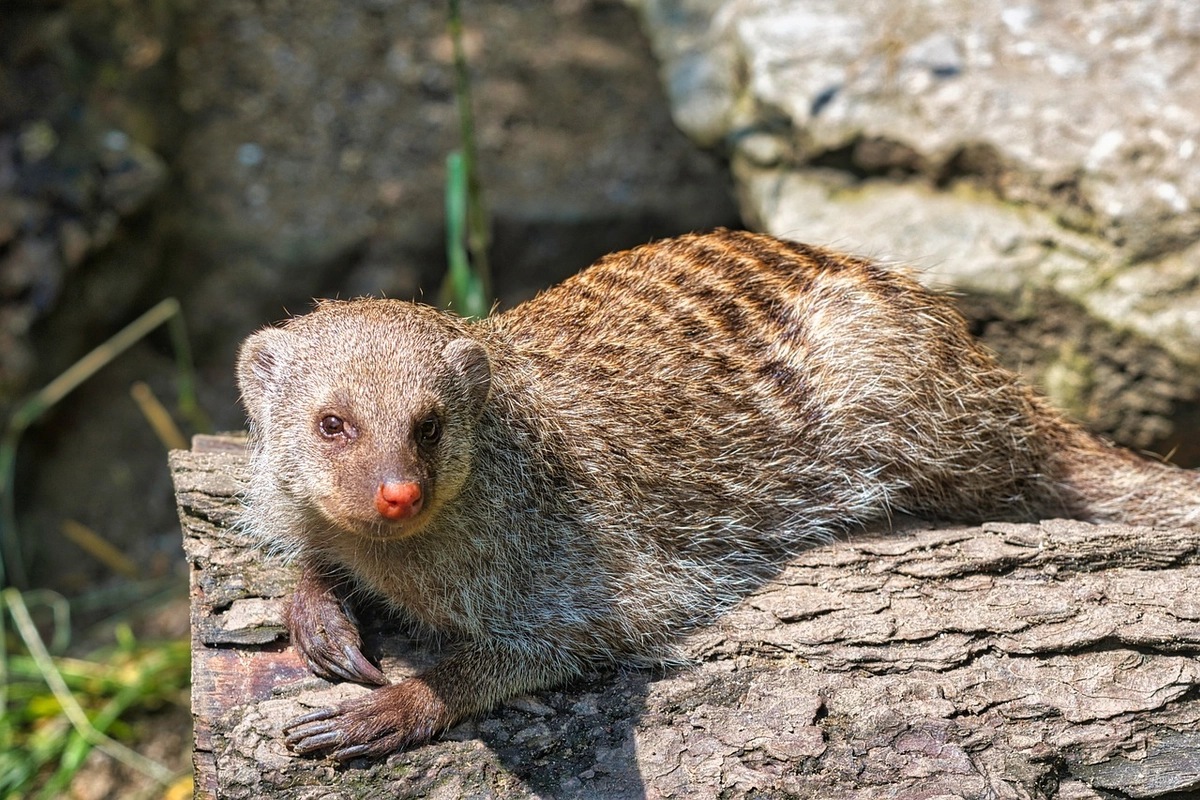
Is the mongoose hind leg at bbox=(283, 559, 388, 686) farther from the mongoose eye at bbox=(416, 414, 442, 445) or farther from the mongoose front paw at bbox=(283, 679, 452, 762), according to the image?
the mongoose eye at bbox=(416, 414, 442, 445)

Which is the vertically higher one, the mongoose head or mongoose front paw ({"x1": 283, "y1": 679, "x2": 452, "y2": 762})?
the mongoose head

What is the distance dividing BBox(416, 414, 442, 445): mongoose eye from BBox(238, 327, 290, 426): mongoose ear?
20.4 inches

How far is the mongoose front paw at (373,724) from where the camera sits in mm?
2922

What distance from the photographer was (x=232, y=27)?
741 cm

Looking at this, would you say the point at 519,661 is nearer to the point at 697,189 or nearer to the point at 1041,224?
the point at 1041,224

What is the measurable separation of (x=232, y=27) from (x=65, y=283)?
2400mm

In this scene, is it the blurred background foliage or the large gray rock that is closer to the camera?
the large gray rock

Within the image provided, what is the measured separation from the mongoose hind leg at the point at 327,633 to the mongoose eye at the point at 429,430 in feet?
2.29

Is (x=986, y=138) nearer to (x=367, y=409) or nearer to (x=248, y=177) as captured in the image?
(x=367, y=409)

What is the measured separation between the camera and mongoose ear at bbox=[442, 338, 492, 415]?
312 centimetres

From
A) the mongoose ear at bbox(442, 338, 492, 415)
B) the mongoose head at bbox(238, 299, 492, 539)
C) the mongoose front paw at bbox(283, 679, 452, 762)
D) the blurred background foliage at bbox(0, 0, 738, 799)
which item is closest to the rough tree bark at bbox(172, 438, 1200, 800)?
the mongoose front paw at bbox(283, 679, 452, 762)

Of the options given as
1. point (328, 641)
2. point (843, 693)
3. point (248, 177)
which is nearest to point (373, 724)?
point (328, 641)

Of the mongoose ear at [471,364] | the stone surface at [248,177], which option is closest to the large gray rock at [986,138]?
the stone surface at [248,177]

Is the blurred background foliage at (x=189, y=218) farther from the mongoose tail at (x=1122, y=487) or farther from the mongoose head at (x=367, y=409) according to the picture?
the mongoose tail at (x=1122, y=487)
